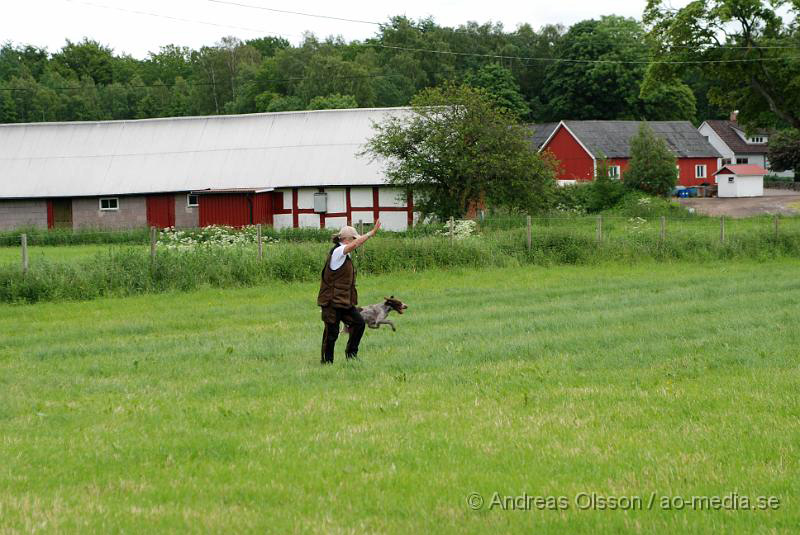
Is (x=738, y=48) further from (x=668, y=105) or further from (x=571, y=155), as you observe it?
(x=668, y=105)

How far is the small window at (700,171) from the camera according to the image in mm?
80125

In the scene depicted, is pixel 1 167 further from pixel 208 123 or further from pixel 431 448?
pixel 431 448

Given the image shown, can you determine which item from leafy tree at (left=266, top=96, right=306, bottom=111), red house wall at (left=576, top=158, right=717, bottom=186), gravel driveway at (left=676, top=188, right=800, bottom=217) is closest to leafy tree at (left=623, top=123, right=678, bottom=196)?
gravel driveway at (left=676, top=188, right=800, bottom=217)

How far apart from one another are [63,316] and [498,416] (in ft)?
42.6

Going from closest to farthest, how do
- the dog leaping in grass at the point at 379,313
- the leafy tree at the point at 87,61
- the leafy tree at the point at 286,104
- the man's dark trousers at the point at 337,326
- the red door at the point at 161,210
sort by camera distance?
the man's dark trousers at the point at 337,326 < the dog leaping in grass at the point at 379,313 < the red door at the point at 161,210 < the leafy tree at the point at 286,104 < the leafy tree at the point at 87,61

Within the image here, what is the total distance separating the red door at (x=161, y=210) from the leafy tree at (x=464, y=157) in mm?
13744

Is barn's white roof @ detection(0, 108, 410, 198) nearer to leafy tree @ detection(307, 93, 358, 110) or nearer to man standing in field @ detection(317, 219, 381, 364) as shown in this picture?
leafy tree @ detection(307, 93, 358, 110)

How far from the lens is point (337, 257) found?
11.8 meters

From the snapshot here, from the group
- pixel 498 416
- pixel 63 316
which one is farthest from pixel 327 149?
pixel 498 416

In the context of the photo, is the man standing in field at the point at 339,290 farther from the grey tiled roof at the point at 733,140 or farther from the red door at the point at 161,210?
the grey tiled roof at the point at 733,140

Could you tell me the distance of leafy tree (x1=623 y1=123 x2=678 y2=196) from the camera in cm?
5809

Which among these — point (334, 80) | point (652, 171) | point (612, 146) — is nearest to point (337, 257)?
point (652, 171)

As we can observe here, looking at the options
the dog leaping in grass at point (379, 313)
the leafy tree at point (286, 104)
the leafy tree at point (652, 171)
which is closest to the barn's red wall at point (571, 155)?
the leafy tree at point (652, 171)

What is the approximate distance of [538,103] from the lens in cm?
10294
